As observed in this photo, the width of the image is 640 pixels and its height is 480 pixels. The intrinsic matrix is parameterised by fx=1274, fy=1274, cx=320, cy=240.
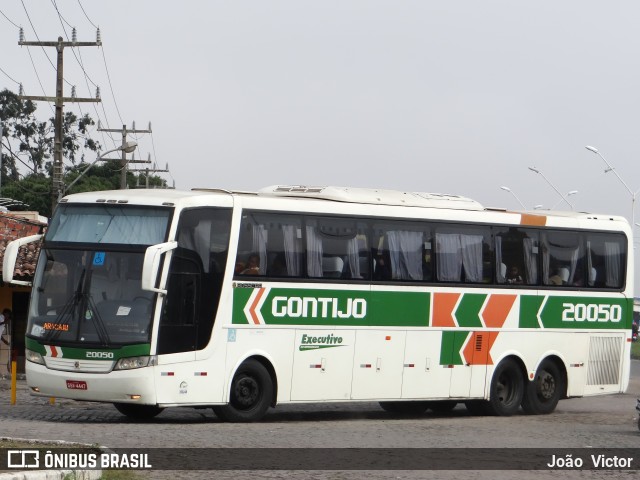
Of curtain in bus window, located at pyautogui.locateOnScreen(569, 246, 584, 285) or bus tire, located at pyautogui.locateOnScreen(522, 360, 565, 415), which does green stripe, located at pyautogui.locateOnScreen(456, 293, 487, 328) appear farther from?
curtain in bus window, located at pyautogui.locateOnScreen(569, 246, 584, 285)

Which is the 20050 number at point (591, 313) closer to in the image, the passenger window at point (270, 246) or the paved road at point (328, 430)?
the paved road at point (328, 430)

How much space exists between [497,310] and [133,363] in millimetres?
7501

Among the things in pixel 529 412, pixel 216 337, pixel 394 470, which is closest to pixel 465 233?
pixel 529 412

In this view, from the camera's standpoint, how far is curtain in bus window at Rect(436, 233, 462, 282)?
21.7 meters

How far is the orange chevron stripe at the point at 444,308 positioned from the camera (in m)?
21.6

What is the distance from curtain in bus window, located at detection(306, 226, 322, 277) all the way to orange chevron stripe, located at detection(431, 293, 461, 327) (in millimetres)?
2558

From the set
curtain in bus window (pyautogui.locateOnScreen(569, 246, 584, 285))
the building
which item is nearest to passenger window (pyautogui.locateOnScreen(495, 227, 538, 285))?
curtain in bus window (pyautogui.locateOnScreen(569, 246, 584, 285))

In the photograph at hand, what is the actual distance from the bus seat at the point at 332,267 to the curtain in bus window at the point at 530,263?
437 cm

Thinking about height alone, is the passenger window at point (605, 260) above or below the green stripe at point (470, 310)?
above

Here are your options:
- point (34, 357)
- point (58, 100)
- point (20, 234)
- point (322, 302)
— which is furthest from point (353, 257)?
point (58, 100)

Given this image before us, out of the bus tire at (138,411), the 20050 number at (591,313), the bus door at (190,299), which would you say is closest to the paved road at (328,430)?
the bus tire at (138,411)

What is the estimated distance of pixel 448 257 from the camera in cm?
2184

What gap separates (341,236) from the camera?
20422 millimetres

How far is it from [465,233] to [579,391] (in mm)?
4189
